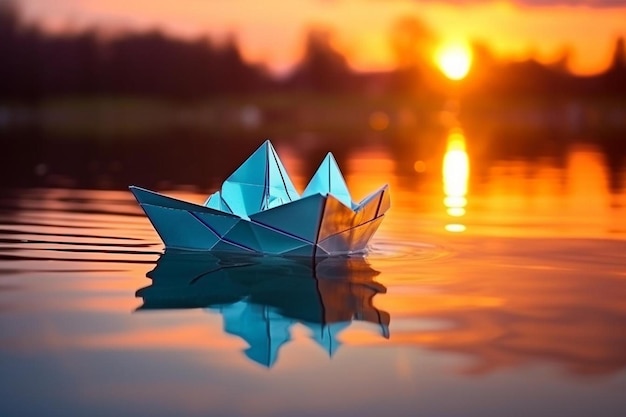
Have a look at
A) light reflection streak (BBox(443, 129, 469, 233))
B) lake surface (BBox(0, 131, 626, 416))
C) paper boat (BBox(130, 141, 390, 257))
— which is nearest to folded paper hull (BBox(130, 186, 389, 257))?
paper boat (BBox(130, 141, 390, 257))

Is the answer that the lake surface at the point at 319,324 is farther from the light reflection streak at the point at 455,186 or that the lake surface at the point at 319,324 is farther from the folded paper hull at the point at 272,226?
the light reflection streak at the point at 455,186

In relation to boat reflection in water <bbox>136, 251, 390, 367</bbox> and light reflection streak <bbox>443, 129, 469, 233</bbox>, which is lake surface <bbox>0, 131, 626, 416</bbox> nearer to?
boat reflection in water <bbox>136, 251, 390, 367</bbox>

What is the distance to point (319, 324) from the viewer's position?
4.36m

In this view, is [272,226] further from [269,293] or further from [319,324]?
[319,324]

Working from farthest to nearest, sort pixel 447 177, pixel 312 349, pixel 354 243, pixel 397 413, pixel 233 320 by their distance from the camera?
pixel 447 177
pixel 354 243
pixel 233 320
pixel 312 349
pixel 397 413

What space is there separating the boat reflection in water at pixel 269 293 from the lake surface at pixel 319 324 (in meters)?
0.01

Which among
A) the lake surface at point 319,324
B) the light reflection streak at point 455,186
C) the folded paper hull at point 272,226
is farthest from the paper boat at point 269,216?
the light reflection streak at point 455,186

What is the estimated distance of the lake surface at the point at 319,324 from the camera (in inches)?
131

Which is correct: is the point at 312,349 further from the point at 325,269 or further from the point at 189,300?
the point at 325,269

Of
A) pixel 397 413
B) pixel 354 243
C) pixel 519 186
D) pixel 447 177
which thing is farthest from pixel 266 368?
pixel 447 177

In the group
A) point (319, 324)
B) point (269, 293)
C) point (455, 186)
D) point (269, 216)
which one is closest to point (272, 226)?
point (269, 216)

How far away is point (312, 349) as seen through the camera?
3896 millimetres

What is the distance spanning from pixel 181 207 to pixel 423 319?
1909 millimetres

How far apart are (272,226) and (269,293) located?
0.80 metres
